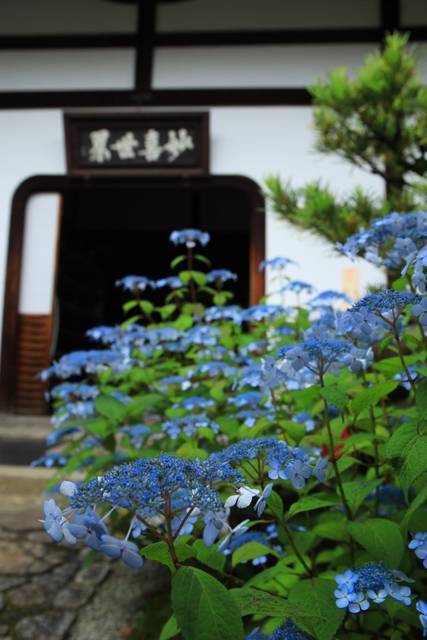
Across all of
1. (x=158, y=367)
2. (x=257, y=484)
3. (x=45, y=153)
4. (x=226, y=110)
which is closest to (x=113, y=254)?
(x=45, y=153)

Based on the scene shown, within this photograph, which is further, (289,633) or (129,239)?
Result: (129,239)

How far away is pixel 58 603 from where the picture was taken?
7.82ft

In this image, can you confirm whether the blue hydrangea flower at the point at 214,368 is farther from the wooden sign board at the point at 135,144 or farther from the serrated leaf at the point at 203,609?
the wooden sign board at the point at 135,144

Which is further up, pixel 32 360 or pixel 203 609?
pixel 203 609

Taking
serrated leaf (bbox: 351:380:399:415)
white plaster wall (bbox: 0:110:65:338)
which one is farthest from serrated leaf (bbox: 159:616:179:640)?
white plaster wall (bbox: 0:110:65:338)

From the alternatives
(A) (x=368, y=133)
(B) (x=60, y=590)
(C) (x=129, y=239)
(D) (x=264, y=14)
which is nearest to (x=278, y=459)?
(B) (x=60, y=590)

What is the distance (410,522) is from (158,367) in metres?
1.65

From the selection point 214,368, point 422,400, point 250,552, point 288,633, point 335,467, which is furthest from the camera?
point 214,368

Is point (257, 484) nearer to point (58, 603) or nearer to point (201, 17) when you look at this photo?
point (58, 603)

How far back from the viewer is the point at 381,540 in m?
1.15

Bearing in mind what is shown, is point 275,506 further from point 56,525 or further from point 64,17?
point 64,17

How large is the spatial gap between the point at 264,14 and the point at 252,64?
0.70 metres

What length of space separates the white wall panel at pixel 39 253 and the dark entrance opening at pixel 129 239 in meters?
1.38

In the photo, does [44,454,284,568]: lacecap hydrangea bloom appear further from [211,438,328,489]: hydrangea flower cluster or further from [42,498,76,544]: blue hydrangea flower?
[211,438,328,489]: hydrangea flower cluster
